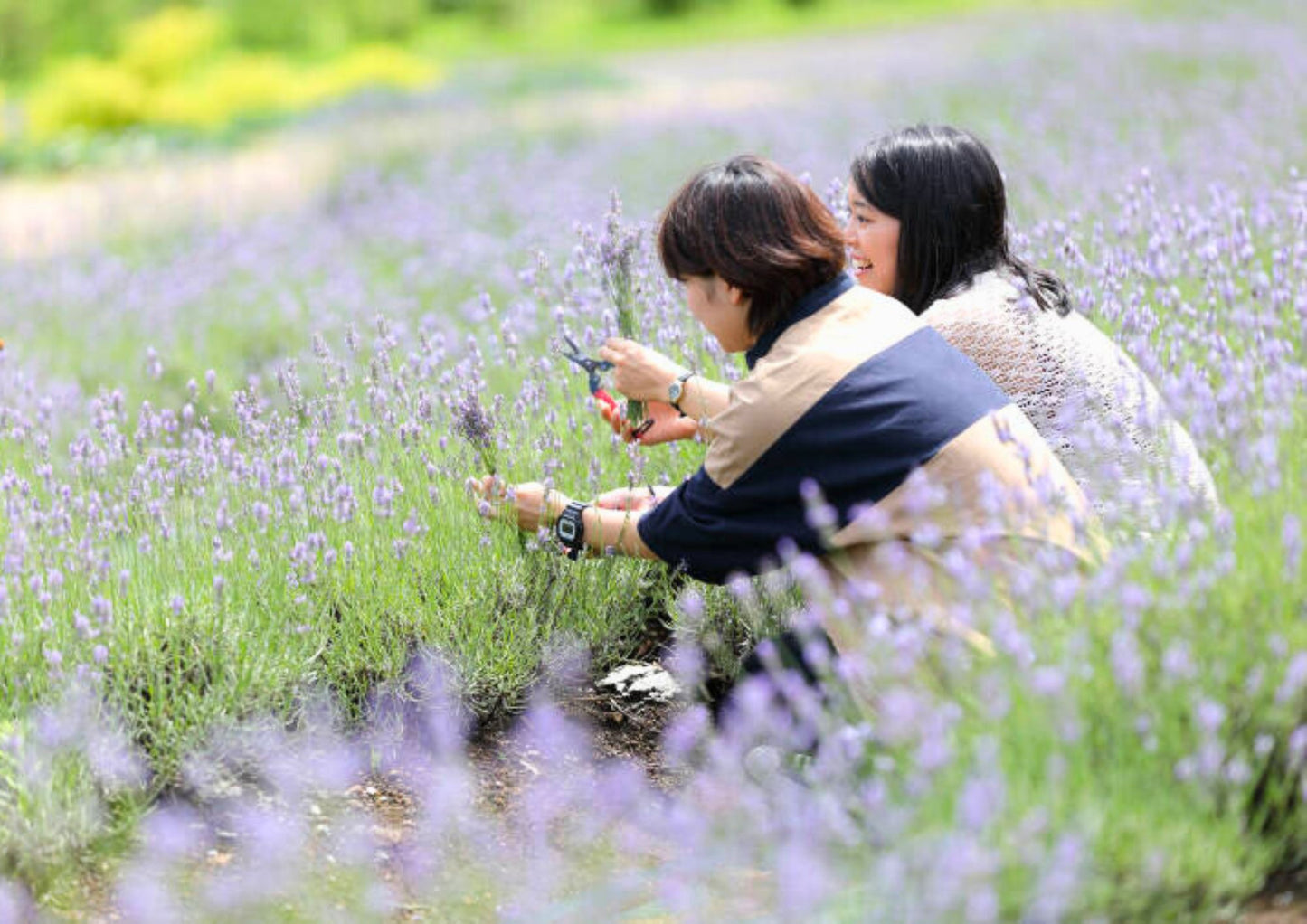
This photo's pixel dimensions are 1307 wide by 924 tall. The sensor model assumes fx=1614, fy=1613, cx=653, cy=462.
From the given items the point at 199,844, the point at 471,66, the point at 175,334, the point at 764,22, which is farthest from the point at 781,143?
the point at 764,22

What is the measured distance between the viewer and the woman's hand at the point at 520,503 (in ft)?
9.96

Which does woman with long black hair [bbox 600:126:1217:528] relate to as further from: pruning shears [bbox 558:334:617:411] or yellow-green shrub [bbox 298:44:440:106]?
yellow-green shrub [bbox 298:44:440:106]

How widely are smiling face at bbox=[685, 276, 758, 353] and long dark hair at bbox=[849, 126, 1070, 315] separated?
1.64 feet

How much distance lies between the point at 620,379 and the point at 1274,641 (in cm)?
140

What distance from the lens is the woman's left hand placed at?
3.04 m

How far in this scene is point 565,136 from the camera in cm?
1118

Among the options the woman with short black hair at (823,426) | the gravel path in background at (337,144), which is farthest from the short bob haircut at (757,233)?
the gravel path in background at (337,144)

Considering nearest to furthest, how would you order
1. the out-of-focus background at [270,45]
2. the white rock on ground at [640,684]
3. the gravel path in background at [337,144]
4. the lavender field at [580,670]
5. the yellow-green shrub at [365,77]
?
the lavender field at [580,670] → the white rock on ground at [640,684] → the gravel path in background at [337,144] → the out-of-focus background at [270,45] → the yellow-green shrub at [365,77]

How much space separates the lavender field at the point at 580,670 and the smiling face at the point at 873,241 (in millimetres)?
450

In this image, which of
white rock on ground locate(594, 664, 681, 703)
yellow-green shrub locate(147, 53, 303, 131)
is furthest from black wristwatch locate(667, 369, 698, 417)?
yellow-green shrub locate(147, 53, 303, 131)

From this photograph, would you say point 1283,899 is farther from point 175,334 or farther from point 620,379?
point 175,334

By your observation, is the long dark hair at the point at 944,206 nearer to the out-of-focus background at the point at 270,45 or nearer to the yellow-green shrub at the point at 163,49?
the out-of-focus background at the point at 270,45

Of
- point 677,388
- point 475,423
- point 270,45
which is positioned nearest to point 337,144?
point 475,423

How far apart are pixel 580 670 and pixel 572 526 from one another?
1.40ft
